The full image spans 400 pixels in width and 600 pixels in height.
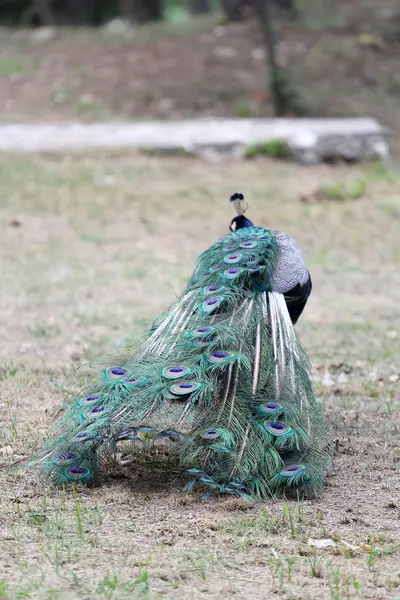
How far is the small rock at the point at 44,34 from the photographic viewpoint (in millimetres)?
17391

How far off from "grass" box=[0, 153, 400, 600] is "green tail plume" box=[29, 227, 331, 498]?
15 centimetres

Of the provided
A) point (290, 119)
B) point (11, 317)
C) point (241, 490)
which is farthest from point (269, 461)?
point (290, 119)

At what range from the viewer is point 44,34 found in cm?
1770

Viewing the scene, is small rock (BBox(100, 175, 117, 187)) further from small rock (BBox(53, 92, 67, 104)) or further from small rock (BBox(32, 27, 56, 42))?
small rock (BBox(32, 27, 56, 42))

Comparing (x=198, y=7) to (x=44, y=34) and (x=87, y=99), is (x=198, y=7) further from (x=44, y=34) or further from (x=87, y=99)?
(x=87, y=99)

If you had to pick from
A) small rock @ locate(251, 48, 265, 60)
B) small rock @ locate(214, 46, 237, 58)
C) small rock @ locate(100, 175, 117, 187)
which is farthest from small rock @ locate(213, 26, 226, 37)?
small rock @ locate(100, 175, 117, 187)

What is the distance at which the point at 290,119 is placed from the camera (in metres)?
13.6

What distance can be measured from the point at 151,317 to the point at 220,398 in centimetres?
330

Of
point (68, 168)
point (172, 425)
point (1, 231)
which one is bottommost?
point (172, 425)

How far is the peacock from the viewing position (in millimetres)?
4125

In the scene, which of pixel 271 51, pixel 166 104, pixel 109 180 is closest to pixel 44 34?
pixel 166 104

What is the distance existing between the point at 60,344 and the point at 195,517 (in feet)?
9.83

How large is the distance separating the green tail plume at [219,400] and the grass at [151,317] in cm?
15

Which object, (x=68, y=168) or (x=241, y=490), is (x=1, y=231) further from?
(x=241, y=490)
